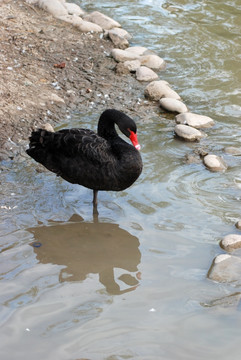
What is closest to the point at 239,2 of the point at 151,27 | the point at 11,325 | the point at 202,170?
the point at 151,27

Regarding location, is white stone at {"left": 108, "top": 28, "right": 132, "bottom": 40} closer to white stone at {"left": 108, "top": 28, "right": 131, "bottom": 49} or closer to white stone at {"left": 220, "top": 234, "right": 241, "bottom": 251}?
white stone at {"left": 108, "top": 28, "right": 131, "bottom": 49}

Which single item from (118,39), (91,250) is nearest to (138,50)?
(118,39)

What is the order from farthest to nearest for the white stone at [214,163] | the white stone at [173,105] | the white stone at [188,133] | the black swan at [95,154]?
the white stone at [173,105] < the white stone at [188,133] < the white stone at [214,163] < the black swan at [95,154]

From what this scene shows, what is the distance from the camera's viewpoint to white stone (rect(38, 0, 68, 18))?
27.2ft

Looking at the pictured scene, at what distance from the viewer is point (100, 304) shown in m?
3.34

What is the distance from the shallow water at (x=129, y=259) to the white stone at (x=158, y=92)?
272 mm

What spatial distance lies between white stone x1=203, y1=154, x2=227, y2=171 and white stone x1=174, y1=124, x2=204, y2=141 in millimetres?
498

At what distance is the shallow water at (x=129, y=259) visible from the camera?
3.00 m

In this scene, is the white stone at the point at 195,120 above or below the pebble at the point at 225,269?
above

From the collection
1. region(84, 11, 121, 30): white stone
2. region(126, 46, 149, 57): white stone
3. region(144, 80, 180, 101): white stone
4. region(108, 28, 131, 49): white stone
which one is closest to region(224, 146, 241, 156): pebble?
region(144, 80, 180, 101): white stone

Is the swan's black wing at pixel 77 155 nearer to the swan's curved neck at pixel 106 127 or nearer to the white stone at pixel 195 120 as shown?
the swan's curved neck at pixel 106 127

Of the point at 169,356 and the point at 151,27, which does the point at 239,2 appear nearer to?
the point at 151,27

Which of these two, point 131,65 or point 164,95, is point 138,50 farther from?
point 164,95

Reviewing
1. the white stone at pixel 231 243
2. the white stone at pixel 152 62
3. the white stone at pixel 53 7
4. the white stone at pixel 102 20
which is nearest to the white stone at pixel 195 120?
the white stone at pixel 152 62
